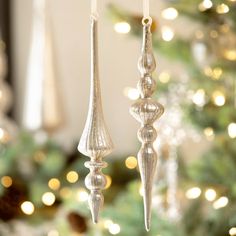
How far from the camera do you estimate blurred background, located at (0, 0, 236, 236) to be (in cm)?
→ 136

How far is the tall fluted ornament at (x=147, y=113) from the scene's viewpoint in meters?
0.78

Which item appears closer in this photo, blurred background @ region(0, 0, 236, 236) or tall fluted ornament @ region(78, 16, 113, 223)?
tall fluted ornament @ region(78, 16, 113, 223)

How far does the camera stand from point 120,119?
231 cm

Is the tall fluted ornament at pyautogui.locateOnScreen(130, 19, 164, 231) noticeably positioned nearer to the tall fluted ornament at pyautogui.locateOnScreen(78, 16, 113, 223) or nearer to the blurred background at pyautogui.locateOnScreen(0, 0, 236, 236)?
the tall fluted ornament at pyautogui.locateOnScreen(78, 16, 113, 223)

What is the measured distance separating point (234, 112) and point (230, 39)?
165mm

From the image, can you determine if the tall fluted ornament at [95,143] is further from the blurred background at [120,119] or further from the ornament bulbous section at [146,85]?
the blurred background at [120,119]

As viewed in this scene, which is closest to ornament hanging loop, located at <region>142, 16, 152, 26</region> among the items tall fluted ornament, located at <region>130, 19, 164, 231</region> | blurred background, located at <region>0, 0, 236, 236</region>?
tall fluted ornament, located at <region>130, 19, 164, 231</region>

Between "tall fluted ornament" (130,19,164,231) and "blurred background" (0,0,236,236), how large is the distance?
1.44ft

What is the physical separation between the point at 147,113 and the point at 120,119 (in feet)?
5.01

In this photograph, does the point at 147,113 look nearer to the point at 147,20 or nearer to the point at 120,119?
the point at 147,20

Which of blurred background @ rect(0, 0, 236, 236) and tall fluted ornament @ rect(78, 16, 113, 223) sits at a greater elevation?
blurred background @ rect(0, 0, 236, 236)

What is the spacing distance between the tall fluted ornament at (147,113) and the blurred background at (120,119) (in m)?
0.44

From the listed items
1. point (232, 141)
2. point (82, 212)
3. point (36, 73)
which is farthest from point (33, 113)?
point (232, 141)

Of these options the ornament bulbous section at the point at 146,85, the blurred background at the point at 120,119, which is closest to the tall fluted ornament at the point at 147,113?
the ornament bulbous section at the point at 146,85
